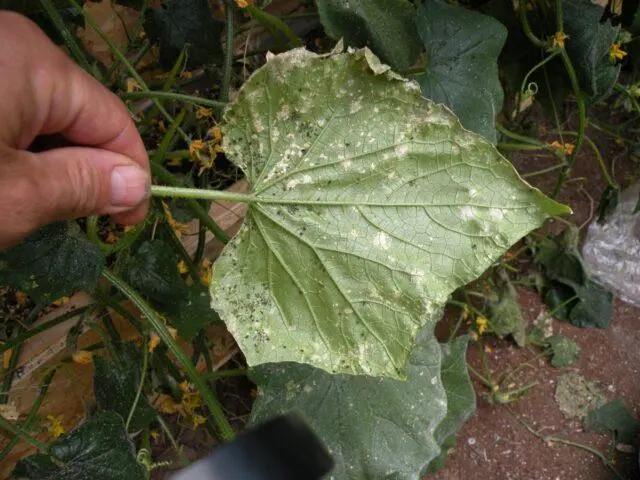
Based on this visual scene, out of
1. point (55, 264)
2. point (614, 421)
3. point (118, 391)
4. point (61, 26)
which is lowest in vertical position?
point (614, 421)

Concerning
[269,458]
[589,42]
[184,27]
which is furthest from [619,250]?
[269,458]

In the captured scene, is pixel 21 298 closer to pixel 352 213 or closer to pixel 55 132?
pixel 55 132

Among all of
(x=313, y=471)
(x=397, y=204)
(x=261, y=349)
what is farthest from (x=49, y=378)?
(x=313, y=471)

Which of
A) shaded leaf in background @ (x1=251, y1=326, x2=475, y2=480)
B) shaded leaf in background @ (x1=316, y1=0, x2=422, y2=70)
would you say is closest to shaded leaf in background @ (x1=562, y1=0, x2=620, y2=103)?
shaded leaf in background @ (x1=316, y1=0, x2=422, y2=70)

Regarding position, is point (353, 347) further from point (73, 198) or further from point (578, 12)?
point (578, 12)

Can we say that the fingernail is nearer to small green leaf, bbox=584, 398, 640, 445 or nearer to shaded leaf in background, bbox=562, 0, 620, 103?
shaded leaf in background, bbox=562, 0, 620, 103

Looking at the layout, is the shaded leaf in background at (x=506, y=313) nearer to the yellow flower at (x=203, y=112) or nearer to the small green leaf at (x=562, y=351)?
the small green leaf at (x=562, y=351)
